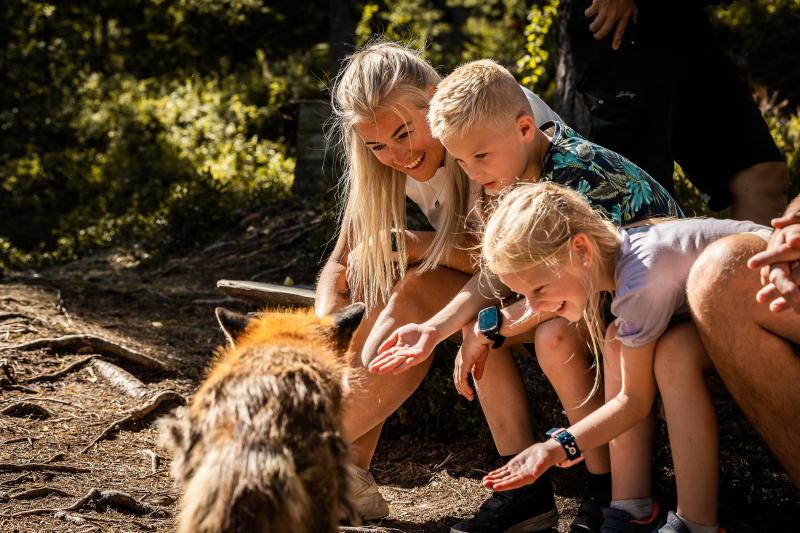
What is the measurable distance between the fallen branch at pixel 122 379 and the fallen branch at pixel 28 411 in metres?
0.54

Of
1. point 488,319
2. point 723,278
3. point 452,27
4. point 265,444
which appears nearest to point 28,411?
point 488,319

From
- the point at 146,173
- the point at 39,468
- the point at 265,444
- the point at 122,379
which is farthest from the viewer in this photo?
the point at 146,173

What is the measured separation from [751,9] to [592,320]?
11.6 meters

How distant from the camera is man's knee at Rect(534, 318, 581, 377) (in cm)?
366

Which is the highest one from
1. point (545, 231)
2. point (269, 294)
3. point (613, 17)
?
point (613, 17)

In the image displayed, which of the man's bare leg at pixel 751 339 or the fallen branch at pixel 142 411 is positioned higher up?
the man's bare leg at pixel 751 339

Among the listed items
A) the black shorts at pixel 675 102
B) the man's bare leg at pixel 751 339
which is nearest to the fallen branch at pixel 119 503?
the man's bare leg at pixel 751 339

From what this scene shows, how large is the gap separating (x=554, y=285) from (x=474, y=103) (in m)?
0.92

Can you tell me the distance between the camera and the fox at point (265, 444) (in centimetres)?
255

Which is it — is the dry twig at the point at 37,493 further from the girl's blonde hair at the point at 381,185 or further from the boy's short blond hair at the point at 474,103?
the boy's short blond hair at the point at 474,103

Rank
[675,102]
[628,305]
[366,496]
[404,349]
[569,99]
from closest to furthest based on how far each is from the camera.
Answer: [628,305], [404,349], [366,496], [675,102], [569,99]

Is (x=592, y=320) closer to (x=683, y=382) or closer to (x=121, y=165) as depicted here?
(x=683, y=382)

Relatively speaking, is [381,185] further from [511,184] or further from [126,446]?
[126,446]

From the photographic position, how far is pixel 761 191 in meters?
4.62
